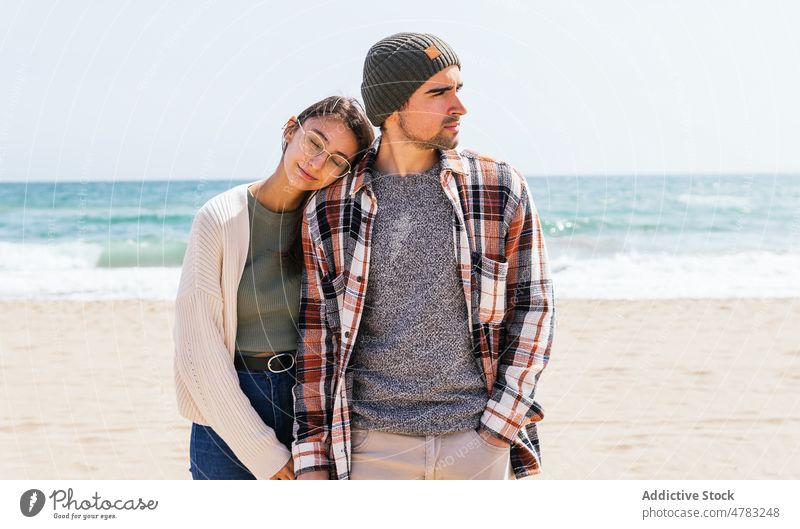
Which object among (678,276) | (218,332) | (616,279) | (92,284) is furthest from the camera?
(92,284)

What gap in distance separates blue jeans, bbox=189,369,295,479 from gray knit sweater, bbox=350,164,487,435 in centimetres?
29

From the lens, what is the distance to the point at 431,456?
10.1 ft

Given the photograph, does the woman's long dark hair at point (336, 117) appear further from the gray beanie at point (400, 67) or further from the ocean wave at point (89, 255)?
the ocean wave at point (89, 255)

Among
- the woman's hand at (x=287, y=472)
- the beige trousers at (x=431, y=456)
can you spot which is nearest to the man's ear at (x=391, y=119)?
the beige trousers at (x=431, y=456)

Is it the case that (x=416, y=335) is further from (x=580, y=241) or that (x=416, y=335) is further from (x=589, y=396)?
(x=580, y=241)

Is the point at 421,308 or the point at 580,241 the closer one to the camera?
the point at 421,308

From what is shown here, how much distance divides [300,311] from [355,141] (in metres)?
0.71

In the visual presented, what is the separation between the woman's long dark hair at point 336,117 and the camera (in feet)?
10.4

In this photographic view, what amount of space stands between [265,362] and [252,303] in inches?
9.7

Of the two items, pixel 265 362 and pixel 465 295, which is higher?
pixel 465 295

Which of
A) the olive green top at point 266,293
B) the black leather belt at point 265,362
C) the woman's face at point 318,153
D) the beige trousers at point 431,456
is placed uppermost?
the woman's face at point 318,153

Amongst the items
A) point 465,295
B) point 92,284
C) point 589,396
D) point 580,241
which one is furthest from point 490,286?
point 580,241

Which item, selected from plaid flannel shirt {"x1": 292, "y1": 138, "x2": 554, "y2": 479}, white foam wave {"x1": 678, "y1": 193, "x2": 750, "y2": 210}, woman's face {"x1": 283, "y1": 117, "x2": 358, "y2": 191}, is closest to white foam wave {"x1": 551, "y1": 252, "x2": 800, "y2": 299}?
white foam wave {"x1": 678, "y1": 193, "x2": 750, "y2": 210}

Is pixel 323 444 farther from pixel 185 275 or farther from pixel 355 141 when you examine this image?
pixel 355 141
